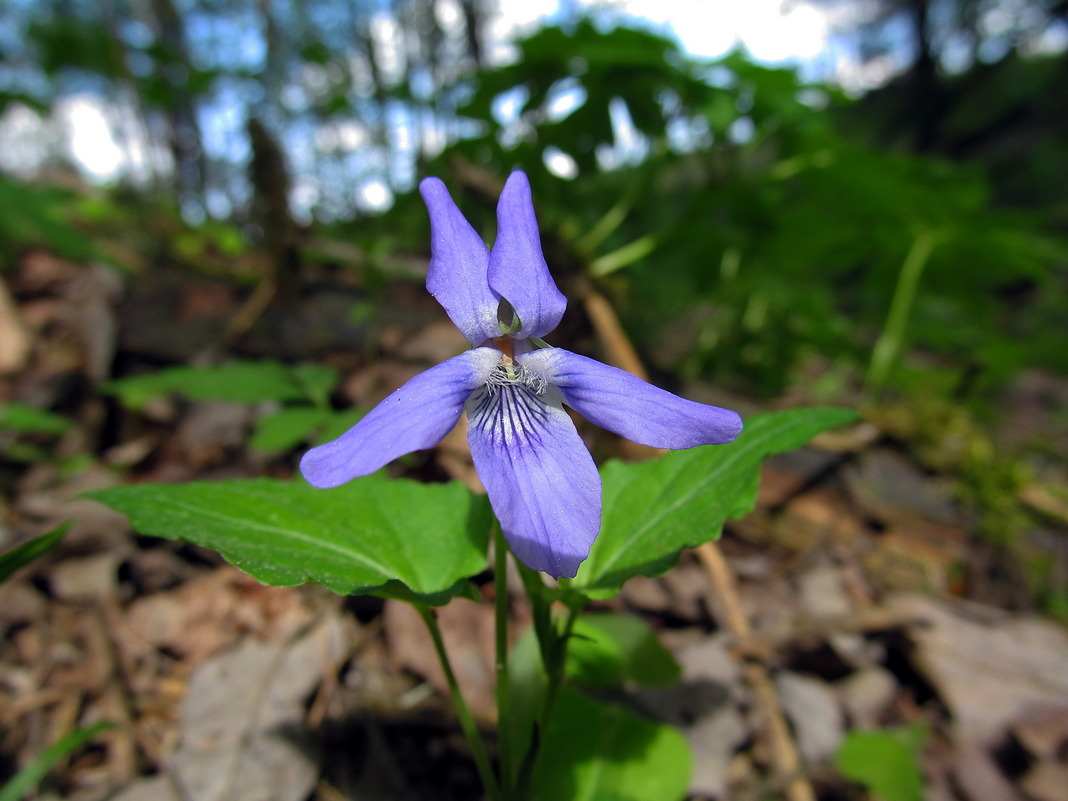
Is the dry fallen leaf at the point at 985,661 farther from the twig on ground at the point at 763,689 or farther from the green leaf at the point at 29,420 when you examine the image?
the green leaf at the point at 29,420

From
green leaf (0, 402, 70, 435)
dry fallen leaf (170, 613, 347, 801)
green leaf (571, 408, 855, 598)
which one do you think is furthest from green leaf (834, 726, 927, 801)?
green leaf (0, 402, 70, 435)

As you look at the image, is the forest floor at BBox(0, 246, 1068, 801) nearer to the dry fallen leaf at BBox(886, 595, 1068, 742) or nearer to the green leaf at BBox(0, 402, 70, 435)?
the dry fallen leaf at BBox(886, 595, 1068, 742)


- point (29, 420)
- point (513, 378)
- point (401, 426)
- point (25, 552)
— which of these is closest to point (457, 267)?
point (513, 378)

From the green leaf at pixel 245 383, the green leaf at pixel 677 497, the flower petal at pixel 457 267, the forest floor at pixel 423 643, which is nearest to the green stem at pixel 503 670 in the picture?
the green leaf at pixel 677 497

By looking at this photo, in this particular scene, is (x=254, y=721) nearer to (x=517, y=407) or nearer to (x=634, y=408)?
(x=517, y=407)

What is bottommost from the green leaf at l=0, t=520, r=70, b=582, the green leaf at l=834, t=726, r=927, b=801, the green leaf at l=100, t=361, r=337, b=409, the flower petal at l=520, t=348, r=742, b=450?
the green leaf at l=834, t=726, r=927, b=801
